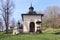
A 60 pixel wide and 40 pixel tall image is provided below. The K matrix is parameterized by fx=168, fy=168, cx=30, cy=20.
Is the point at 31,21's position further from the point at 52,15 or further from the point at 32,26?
the point at 52,15

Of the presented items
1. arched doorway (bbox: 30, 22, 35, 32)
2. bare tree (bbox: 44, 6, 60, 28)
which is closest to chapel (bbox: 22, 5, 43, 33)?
arched doorway (bbox: 30, 22, 35, 32)

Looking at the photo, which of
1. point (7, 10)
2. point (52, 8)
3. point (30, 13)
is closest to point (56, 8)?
point (52, 8)

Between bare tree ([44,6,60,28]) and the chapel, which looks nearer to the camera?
the chapel

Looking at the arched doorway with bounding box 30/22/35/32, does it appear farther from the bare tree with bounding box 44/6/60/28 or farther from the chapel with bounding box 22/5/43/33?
the bare tree with bounding box 44/6/60/28

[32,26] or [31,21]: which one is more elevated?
[31,21]

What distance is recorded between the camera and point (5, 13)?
39531mm

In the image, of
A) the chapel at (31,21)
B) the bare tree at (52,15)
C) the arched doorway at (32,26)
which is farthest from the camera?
the bare tree at (52,15)

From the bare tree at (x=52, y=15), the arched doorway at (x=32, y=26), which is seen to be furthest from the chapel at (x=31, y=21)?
the bare tree at (x=52, y=15)

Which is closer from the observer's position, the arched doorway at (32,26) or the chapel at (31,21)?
the chapel at (31,21)

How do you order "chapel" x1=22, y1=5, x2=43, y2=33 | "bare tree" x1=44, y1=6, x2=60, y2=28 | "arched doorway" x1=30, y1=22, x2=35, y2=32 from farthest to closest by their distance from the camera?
1. "bare tree" x1=44, y1=6, x2=60, y2=28
2. "arched doorway" x1=30, y1=22, x2=35, y2=32
3. "chapel" x1=22, y1=5, x2=43, y2=33

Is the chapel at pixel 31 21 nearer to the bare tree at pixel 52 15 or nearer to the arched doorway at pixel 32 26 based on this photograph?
the arched doorway at pixel 32 26

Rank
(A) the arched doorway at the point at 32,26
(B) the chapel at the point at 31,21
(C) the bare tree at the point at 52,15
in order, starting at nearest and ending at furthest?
(B) the chapel at the point at 31,21
(A) the arched doorway at the point at 32,26
(C) the bare tree at the point at 52,15

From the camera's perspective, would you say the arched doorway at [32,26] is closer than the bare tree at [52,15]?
Yes

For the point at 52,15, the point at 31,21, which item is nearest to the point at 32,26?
the point at 31,21
